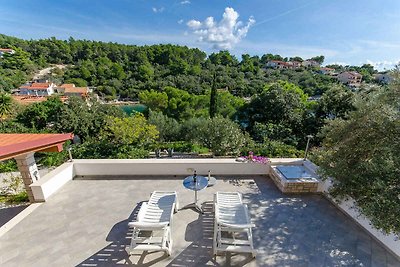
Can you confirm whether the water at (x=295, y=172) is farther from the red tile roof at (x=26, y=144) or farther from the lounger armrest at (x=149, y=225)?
the red tile roof at (x=26, y=144)

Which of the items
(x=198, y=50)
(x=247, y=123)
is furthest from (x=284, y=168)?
(x=198, y=50)

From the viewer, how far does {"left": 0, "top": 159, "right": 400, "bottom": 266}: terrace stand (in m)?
3.65

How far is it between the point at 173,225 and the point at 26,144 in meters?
3.24

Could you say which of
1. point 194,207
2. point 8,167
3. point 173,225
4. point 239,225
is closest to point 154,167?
point 194,207

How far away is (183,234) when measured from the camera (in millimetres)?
4199

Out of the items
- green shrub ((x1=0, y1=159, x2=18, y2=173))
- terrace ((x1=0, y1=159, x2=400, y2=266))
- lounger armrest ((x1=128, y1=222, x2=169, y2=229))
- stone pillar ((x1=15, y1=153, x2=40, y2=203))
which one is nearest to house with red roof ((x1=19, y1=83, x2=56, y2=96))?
green shrub ((x1=0, y1=159, x2=18, y2=173))

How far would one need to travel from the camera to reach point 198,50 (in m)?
71.9

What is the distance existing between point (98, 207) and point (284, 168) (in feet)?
16.3

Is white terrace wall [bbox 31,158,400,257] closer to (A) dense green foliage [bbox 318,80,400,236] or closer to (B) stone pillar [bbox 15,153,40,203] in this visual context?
(B) stone pillar [bbox 15,153,40,203]

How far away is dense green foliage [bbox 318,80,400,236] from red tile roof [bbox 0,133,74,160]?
5.86 m

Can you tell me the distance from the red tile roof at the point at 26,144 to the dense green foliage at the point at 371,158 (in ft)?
19.2

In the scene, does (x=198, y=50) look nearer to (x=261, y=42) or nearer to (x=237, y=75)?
(x=237, y=75)

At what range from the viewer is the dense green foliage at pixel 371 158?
3.28 metres

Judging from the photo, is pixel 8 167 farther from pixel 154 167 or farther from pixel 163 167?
pixel 163 167
